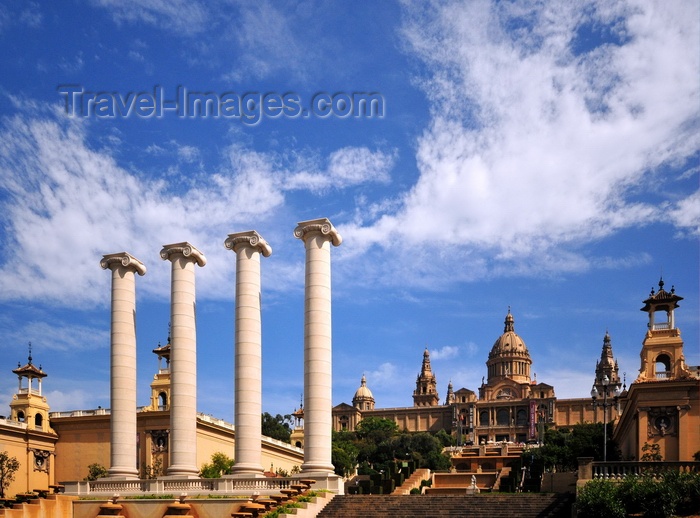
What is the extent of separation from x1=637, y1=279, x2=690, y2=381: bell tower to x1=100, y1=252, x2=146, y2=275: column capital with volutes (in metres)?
44.6

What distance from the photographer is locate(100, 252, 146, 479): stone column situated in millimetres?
58188

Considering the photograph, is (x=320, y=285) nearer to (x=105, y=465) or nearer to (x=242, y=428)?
(x=242, y=428)

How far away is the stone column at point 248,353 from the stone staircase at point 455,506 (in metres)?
8.40

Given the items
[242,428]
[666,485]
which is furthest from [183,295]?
[666,485]

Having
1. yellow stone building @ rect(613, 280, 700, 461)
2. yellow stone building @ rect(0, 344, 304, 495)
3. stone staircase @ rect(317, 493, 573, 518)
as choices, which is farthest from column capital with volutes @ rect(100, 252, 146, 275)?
yellow stone building @ rect(613, 280, 700, 461)

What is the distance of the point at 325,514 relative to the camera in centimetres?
4725

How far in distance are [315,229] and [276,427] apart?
110 m

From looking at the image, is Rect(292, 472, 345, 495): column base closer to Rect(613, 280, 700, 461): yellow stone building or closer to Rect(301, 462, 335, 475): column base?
Rect(301, 462, 335, 475): column base

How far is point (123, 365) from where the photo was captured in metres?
59.1

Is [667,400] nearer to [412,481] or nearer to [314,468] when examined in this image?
[412,481]

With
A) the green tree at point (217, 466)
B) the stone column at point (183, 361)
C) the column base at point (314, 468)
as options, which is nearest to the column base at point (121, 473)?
the stone column at point (183, 361)

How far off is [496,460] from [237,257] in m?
91.4

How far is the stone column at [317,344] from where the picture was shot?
5266cm

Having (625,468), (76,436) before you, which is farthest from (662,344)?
(76,436)
